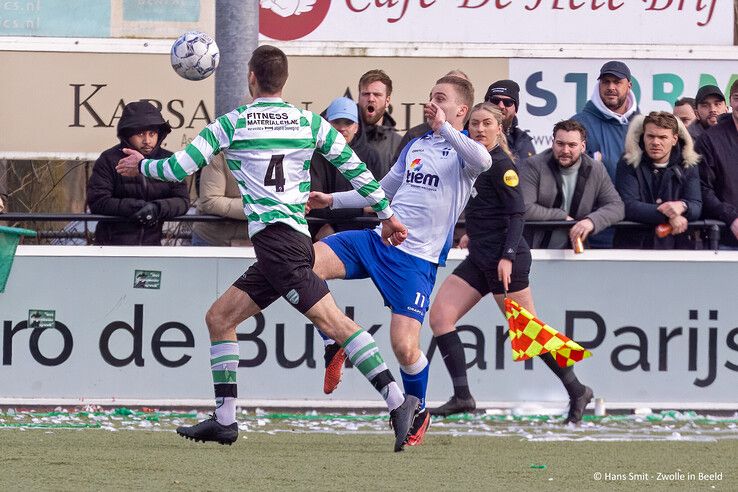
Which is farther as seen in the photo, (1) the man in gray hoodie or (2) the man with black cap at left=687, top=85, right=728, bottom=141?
(2) the man with black cap at left=687, top=85, right=728, bottom=141

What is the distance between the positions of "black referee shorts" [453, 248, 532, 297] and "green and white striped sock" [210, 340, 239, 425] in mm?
2234

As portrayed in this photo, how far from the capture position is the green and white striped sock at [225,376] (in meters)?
8.41

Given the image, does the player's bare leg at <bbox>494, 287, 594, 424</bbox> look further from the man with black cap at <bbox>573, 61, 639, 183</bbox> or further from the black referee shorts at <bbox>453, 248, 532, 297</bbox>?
the man with black cap at <bbox>573, 61, 639, 183</bbox>

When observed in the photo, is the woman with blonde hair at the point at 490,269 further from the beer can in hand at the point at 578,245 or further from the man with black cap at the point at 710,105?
the man with black cap at the point at 710,105

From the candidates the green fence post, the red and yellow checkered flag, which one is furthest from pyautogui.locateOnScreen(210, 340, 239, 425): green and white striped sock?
the green fence post

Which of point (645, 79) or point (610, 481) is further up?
point (645, 79)

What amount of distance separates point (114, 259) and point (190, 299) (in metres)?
0.58

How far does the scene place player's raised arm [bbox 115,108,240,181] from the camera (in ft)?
26.3

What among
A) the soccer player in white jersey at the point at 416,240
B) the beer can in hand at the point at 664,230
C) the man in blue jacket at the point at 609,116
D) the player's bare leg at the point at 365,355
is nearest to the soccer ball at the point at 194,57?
the soccer player in white jersey at the point at 416,240

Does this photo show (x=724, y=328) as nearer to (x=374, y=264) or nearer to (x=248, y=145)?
(x=374, y=264)

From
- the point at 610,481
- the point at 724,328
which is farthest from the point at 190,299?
the point at 610,481

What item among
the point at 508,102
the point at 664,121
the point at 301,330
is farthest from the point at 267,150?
the point at 664,121

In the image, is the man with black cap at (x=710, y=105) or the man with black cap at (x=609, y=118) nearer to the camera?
the man with black cap at (x=609, y=118)

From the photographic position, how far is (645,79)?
42.4 ft
